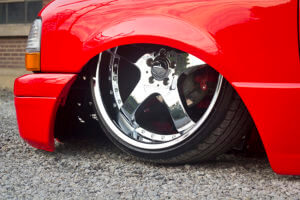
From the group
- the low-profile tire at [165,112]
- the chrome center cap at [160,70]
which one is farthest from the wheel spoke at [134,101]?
the chrome center cap at [160,70]

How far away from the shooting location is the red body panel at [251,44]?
1.53 metres

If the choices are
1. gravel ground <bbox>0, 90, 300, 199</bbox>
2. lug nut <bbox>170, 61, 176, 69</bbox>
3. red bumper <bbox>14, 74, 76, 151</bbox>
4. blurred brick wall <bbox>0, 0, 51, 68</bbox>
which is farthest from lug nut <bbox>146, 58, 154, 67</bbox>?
blurred brick wall <bbox>0, 0, 51, 68</bbox>

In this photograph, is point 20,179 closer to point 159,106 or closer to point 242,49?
point 159,106

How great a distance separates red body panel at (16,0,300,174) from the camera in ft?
5.02

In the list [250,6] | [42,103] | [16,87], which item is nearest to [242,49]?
[250,6]

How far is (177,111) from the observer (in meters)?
1.96

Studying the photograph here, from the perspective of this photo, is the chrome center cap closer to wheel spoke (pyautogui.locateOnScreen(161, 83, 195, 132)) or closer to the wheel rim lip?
wheel spoke (pyautogui.locateOnScreen(161, 83, 195, 132))

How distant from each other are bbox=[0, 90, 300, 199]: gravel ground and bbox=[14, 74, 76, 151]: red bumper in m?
0.14

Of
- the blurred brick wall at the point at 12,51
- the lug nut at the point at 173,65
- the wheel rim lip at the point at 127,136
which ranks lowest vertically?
the blurred brick wall at the point at 12,51

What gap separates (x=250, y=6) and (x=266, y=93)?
37cm

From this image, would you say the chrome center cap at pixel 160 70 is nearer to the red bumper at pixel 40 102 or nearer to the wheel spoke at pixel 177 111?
the wheel spoke at pixel 177 111

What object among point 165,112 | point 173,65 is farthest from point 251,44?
point 165,112

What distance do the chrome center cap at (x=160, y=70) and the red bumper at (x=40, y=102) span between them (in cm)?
43

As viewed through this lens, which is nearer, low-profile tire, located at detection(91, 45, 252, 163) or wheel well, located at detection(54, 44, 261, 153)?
low-profile tire, located at detection(91, 45, 252, 163)
